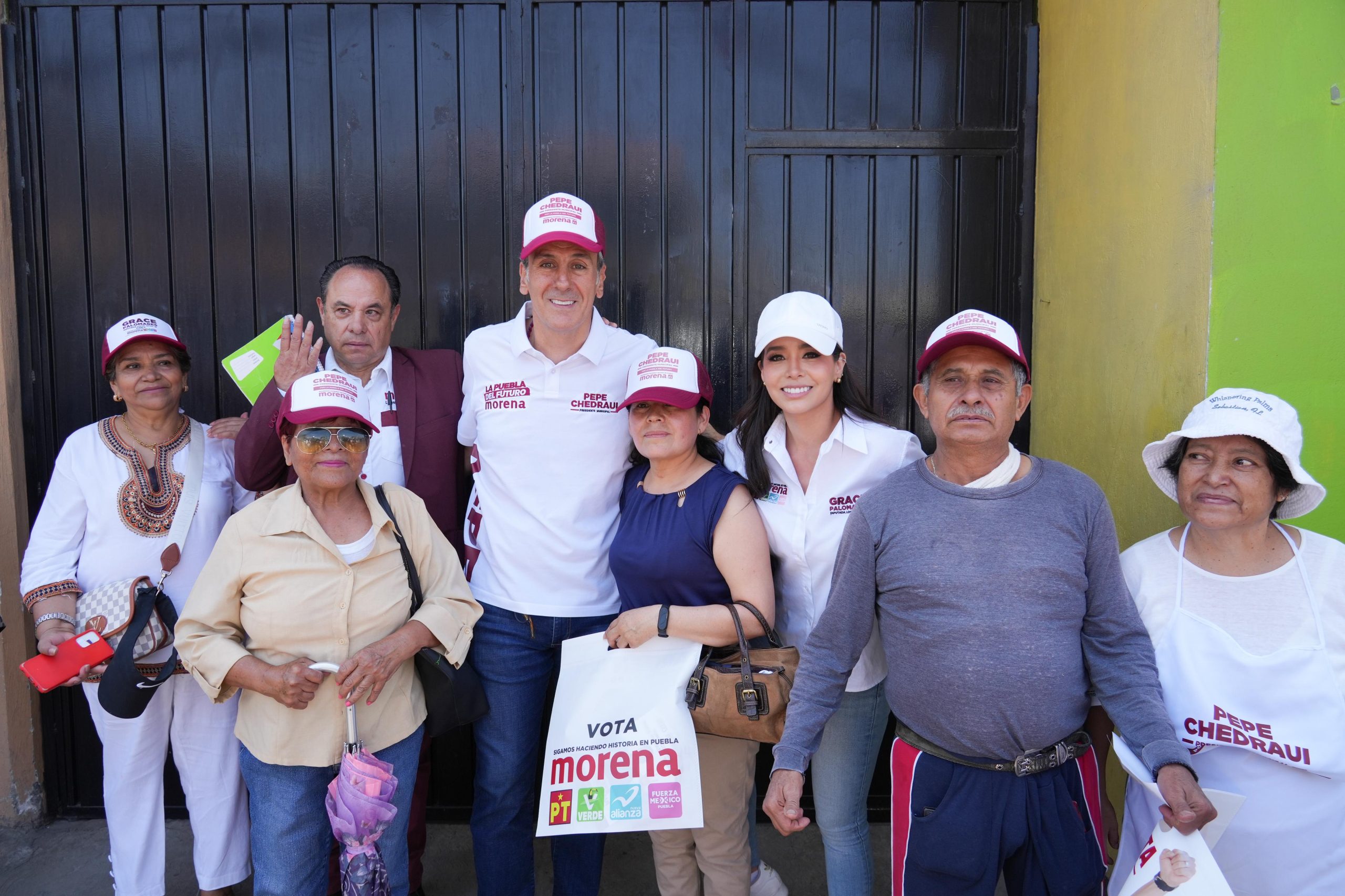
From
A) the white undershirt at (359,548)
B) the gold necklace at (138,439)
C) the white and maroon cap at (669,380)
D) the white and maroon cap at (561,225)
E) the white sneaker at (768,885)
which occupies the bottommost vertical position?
the white sneaker at (768,885)

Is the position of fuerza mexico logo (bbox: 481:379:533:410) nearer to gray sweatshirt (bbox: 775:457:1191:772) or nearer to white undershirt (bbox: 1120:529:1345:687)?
gray sweatshirt (bbox: 775:457:1191:772)

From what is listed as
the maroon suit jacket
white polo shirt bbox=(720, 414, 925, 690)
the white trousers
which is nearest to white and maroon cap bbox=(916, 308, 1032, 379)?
white polo shirt bbox=(720, 414, 925, 690)

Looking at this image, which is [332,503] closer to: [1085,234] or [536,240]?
[536,240]

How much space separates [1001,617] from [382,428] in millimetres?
2019

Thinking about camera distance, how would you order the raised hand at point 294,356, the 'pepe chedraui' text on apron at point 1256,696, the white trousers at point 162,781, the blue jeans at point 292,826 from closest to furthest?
the 'pepe chedraui' text on apron at point 1256,696
the blue jeans at point 292,826
the raised hand at point 294,356
the white trousers at point 162,781

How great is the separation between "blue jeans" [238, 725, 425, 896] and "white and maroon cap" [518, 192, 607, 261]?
5.18 feet

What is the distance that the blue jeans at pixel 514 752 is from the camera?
2652 millimetres

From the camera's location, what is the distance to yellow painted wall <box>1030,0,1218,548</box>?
8.14 ft

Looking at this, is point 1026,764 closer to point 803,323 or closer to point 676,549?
point 676,549

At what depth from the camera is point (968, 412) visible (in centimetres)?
205

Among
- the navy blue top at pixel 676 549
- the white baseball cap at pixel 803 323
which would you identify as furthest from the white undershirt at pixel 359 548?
the white baseball cap at pixel 803 323

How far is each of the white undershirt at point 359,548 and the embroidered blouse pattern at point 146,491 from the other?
2.78 ft

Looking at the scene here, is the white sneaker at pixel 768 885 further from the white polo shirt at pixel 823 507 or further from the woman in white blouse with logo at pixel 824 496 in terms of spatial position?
the white polo shirt at pixel 823 507

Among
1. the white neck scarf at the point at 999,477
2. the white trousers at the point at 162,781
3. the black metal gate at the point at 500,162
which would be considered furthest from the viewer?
the black metal gate at the point at 500,162
